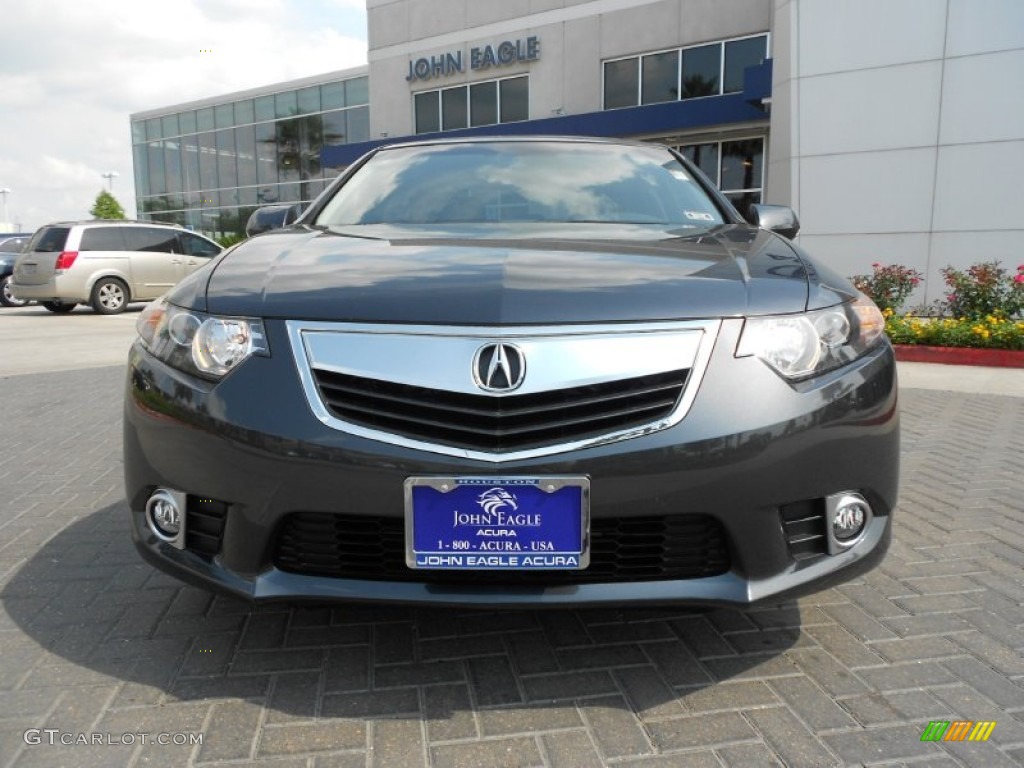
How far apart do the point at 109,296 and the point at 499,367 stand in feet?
50.6

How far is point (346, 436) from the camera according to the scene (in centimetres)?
180

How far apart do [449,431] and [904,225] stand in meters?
11.8

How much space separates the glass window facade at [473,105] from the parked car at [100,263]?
10637 millimetres

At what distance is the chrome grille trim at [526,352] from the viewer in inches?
70.6

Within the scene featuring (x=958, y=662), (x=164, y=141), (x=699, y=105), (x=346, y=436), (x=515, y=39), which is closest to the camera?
(x=346, y=436)

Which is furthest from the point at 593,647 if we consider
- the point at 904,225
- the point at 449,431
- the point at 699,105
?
the point at 699,105

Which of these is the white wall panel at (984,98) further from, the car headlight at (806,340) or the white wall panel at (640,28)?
the car headlight at (806,340)

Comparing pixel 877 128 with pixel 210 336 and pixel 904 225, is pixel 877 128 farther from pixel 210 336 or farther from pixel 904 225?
pixel 210 336

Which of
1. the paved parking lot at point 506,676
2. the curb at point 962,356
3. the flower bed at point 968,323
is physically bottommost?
the paved parking lot at point 506,676

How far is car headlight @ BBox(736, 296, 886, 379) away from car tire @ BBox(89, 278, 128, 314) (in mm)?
15491

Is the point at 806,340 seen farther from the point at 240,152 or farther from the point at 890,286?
the point at 240,152

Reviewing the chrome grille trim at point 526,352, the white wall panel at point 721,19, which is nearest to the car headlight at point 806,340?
the chrome grille trim at point 526,352

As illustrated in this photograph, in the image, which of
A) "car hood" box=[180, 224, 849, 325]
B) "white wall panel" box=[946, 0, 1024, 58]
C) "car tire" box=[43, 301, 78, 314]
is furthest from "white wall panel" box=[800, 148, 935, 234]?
"car tire" box=[43, 301, 78, 314]

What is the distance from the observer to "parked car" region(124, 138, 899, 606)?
1787mm
